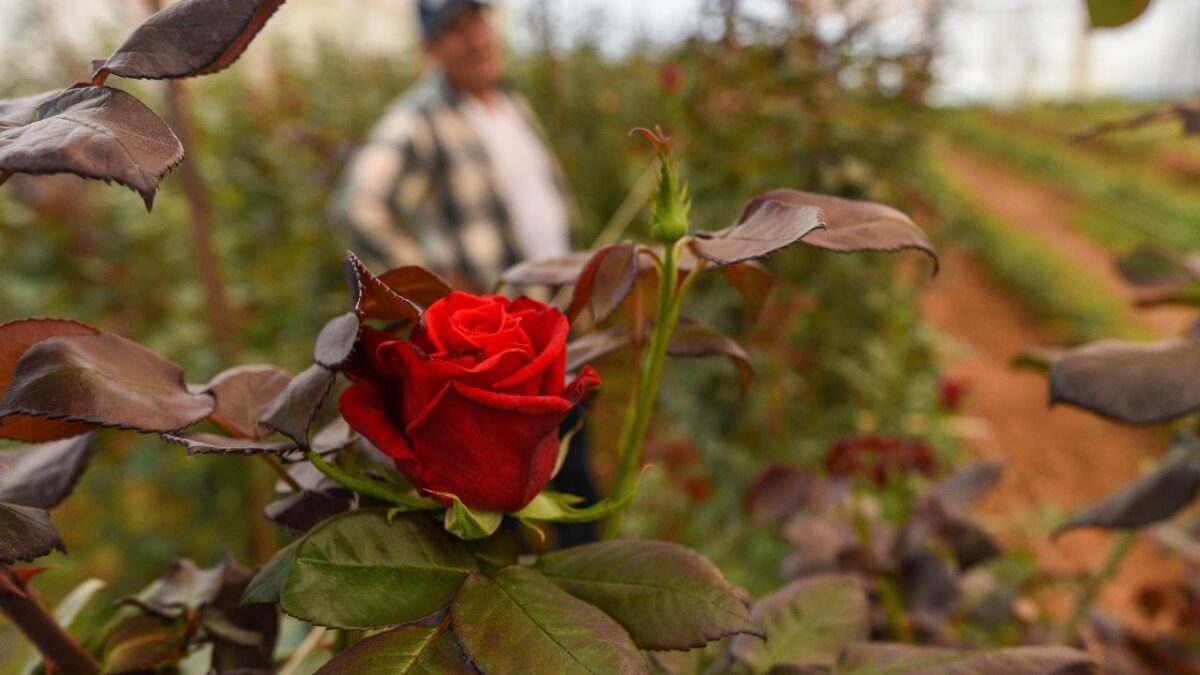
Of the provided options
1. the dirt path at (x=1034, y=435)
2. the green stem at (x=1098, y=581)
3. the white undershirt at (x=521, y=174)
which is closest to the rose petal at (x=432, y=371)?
the green stem at (x=1098, y=581)

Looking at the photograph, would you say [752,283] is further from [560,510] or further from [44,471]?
[44,471]

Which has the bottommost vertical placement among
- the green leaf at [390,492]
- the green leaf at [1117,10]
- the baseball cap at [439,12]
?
the green leaf at [390,492]

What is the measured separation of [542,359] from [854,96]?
174cm

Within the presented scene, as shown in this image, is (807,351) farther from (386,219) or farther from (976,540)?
(976,540)

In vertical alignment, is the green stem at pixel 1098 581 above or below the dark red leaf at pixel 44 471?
below

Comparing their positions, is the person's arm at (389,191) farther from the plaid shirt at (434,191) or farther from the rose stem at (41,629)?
the rose stem at (41,629)

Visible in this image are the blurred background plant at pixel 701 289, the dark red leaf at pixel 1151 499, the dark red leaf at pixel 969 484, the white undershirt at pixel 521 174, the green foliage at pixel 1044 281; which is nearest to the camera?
the dark red leaf at pixel 1151 499

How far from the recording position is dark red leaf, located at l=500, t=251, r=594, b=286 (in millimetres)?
365

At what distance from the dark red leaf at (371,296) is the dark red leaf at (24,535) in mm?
120

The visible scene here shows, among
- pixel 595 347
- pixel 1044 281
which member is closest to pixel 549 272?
pixel 595 347

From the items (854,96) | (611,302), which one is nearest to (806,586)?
(611,302)

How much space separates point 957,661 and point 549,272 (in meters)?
0.24

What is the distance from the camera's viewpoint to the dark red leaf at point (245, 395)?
0.33m

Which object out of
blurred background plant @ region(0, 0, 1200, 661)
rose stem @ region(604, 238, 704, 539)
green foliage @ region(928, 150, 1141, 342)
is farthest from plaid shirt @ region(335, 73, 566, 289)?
green foliage @ region(928, 150, 1141, 342)
